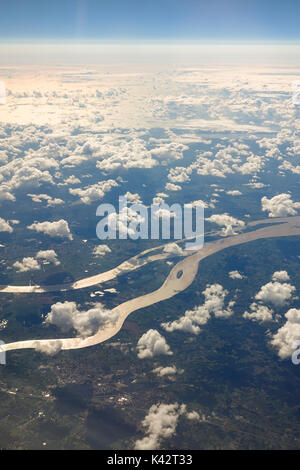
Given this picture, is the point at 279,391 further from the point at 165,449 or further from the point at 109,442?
the point at 109,442

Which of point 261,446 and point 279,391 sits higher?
point 279,391

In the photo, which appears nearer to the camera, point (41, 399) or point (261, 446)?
point (261, 446)
